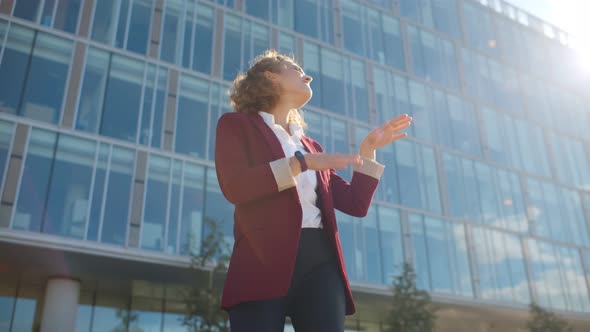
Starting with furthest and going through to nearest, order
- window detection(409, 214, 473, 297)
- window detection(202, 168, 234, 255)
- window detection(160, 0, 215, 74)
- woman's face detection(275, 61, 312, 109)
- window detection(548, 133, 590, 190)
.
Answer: window detection(548, 133, 590, 190)
window detection(409, 214, 473, 297)
window detection(160, 0, 215, 74)
window detection(202, 168, 234, 255)
woman's face detection(275, 61, 312, 109)

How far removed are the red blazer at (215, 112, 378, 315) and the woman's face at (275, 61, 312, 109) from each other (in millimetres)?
231

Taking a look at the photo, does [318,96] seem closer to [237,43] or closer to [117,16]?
[237,43]

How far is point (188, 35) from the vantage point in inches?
786

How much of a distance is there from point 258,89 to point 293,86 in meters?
0.17

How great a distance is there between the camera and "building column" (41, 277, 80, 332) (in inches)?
634

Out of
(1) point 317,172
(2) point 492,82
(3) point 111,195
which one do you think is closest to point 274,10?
(3) point 111,195

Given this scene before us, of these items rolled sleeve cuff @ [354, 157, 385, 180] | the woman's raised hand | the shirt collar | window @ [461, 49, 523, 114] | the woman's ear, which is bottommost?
rolled sleeve cuff @ [354, 157, 385, 180]

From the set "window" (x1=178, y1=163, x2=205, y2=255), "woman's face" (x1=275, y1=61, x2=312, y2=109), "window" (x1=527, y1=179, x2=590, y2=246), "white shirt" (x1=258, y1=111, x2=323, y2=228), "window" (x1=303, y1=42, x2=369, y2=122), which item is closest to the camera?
"white shirt" (x1=258, y1=111, x2=323, y2=228)

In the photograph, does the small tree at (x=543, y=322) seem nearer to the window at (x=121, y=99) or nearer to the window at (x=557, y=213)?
the window at (x=557, y=213)

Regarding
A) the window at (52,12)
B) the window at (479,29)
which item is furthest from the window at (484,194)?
the window at (52,12)

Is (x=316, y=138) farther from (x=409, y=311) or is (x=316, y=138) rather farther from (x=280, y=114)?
(x=280, y=114)

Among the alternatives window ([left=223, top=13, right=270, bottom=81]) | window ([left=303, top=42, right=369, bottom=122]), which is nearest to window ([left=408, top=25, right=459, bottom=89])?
window ([left=303, top=42, right=369, bottom=122])

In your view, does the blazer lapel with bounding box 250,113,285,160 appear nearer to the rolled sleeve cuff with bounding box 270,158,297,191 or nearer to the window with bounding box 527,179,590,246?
the rolled sleeve cuff with bounding box 270,158,297,191

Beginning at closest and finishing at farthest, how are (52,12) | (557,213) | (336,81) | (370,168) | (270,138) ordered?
1. (270,138)
2. (370,168)
3. (52,12)
4. (336,81)
5. (557,213)
